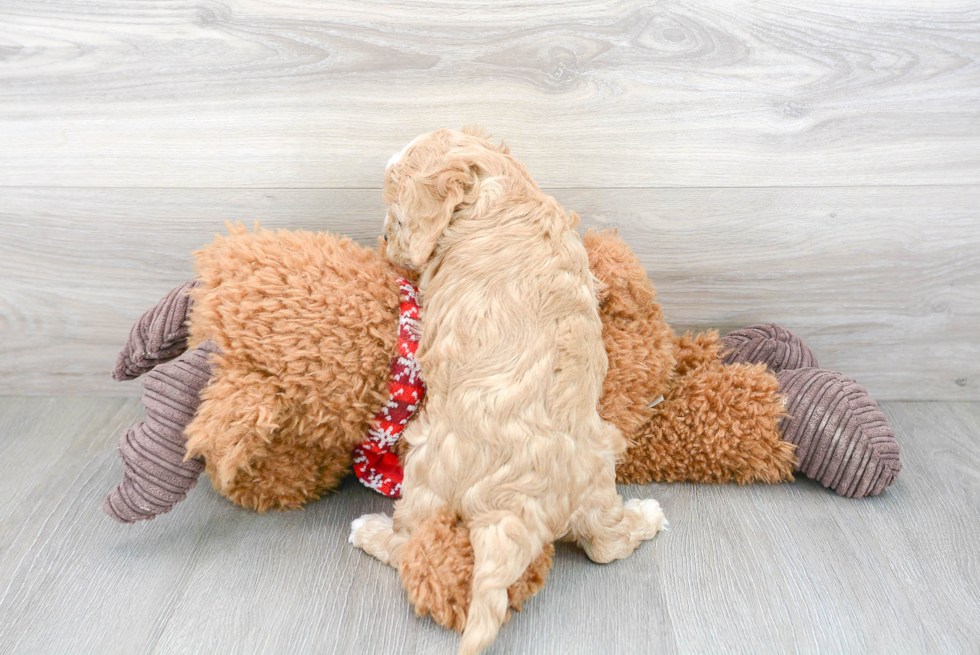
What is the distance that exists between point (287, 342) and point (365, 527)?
0.29 m

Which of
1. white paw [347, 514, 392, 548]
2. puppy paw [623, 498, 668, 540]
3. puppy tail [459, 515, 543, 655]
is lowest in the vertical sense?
white paw [347, 514, 392, 548]

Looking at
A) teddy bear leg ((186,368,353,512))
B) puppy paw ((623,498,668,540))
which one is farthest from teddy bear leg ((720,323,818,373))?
teddy bear leg ((186,368,353,512))

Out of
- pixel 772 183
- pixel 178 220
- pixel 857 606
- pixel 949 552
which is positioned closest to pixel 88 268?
pixel 178 220

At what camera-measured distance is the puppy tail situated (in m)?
0.73

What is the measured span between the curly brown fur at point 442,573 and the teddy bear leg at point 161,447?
325 millimetres

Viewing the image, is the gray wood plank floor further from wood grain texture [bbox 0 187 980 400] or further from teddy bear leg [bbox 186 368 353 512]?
wood grain texture [bbox 0 187 980 400]

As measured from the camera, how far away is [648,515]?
97cm

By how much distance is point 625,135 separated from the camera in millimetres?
1118

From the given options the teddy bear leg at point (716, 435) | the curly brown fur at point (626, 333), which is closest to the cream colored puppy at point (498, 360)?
the curly brown fur at point (626, 333)

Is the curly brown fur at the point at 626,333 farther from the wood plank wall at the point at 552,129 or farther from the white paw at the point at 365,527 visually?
the white paw at the point at 365,527

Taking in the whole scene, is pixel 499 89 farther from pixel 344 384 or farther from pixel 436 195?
pixel 344 384

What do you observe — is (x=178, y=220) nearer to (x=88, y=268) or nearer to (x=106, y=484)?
(x=88, y=268)

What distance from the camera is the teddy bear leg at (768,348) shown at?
45.9 inches

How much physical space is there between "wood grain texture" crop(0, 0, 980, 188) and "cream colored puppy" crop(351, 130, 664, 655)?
26 centimetres
